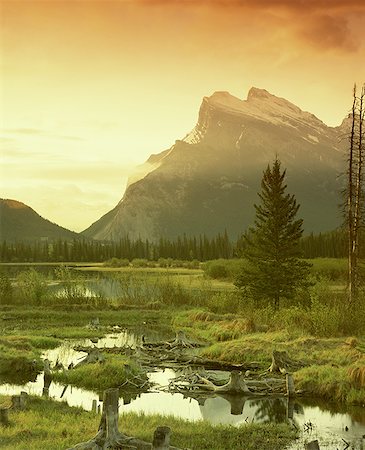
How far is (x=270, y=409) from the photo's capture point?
20.1 metres

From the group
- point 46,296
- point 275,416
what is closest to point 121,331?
point 46,296

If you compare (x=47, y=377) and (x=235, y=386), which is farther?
(x=47, y=377)

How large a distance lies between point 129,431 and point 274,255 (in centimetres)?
2664

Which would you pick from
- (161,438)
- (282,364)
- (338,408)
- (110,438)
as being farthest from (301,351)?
(161,438)

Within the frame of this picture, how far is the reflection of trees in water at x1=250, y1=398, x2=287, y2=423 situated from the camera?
19.0 metres

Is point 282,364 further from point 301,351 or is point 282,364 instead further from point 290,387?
point 290,387

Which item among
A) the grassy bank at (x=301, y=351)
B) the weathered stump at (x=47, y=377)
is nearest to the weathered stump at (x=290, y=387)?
the grassy bank at (x=301, y=351)

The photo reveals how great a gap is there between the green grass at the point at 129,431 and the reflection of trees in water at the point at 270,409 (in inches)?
60.4

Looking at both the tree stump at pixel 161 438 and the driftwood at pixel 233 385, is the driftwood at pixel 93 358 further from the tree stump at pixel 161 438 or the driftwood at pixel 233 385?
the tree stump at pixel 161 438

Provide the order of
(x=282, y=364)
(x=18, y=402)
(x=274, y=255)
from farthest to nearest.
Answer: (x=274, y=255)
(x=282, y=364)
(x=18, y=402)

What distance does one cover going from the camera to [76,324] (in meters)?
39.4

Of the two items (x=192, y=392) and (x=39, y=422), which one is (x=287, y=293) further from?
(x=39, y=422)

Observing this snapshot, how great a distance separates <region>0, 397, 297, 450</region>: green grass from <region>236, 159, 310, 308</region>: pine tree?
910 inches

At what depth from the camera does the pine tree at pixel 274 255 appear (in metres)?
40.3
